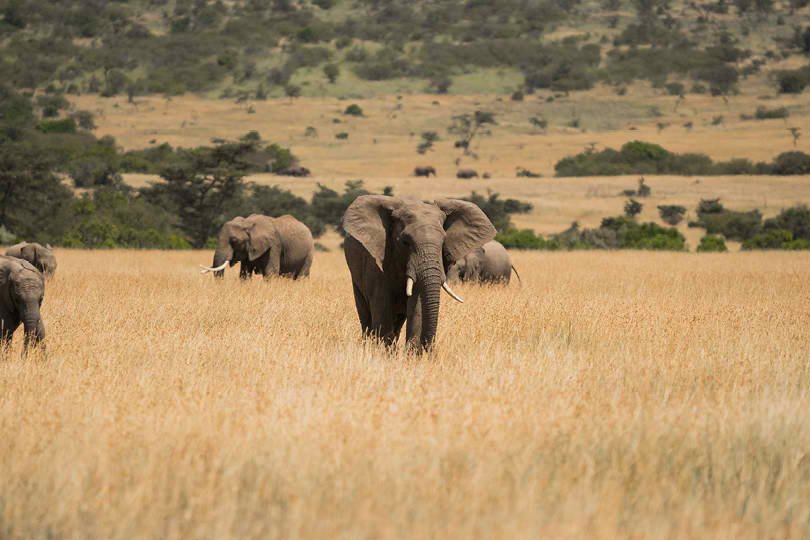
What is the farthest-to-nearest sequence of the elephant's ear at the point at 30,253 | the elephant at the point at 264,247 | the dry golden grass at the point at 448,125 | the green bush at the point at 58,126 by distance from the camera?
the green bush at the point at 58,126 < the dry golden grass at the point at 448,125 < the elephant at the point at 264,247 < the elephant's ear at the point at 30,253

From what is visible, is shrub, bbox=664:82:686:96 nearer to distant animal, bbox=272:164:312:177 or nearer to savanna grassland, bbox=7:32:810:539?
distant animal, bbox=272:164:312:177

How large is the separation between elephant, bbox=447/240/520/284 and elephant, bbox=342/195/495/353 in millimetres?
8584

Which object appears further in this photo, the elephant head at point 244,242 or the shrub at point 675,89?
the shrub at point 675,89

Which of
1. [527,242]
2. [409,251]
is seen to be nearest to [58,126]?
[527,242]

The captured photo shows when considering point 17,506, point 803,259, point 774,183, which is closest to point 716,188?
point 774,183

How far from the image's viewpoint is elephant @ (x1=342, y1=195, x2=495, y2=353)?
7.57m

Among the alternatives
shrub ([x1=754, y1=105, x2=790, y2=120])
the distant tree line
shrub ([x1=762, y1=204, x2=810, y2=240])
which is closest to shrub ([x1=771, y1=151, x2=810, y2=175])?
the distant tree line

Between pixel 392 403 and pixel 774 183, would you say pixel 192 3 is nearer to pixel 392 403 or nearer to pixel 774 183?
pixel 774 183

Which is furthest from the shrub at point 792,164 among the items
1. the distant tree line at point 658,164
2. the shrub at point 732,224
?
the shrub at point 732,224

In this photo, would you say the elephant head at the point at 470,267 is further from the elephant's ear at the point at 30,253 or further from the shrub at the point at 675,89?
the shrub at the point at 675,89

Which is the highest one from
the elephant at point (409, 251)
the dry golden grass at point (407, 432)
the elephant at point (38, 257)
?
the elephant at point (409, 251)

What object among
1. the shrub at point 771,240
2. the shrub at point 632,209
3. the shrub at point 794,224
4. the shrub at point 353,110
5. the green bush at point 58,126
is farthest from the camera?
the shrub at point 353,110

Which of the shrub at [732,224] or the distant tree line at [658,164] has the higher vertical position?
the distant tree line at [658,164]

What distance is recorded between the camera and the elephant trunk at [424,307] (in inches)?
295
